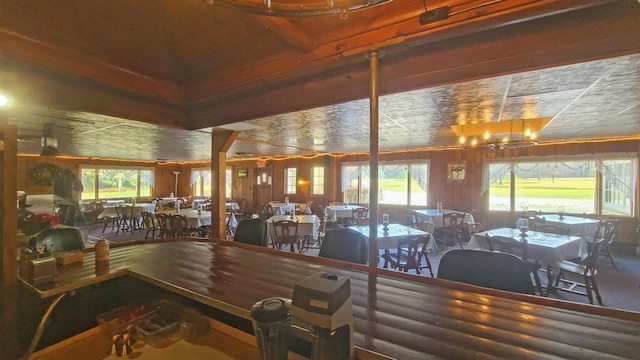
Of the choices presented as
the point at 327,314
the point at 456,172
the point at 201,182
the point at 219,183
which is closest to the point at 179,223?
the point at 219,183

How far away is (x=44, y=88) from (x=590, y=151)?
8.54 metres

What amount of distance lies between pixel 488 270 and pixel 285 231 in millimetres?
3344

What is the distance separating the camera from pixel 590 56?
5.07 feet

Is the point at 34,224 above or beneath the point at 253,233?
above

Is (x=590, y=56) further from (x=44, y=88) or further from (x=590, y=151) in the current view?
(x=590, y=151)

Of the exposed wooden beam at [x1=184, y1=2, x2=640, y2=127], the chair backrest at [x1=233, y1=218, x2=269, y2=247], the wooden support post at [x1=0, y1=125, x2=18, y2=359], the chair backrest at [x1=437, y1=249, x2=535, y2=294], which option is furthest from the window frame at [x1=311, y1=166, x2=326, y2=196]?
the wooden support post at [x1=0, y1=125, x2=18, y2=359]

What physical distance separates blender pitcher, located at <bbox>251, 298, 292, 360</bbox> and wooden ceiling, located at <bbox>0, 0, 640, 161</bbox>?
1.10 m

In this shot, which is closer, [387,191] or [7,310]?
[7,310]

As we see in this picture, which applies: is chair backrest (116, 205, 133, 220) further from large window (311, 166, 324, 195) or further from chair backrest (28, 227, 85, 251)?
chair backrest (28, 227, 85, 251)

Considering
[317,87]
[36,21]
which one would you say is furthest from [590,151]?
[36,21]

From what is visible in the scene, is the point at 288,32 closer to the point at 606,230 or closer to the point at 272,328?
the point at 272,328

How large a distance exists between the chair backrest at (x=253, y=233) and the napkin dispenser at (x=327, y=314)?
1.98 metres

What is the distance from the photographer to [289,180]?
9445 mm

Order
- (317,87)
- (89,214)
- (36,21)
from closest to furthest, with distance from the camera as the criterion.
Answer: (36,21) < (317,87) < (89,214)
